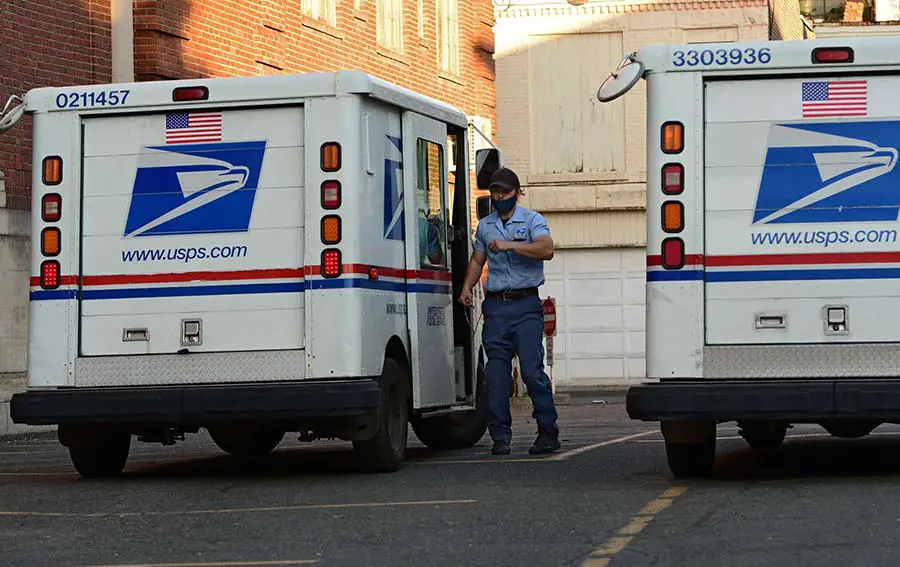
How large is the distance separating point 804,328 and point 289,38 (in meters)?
12.8

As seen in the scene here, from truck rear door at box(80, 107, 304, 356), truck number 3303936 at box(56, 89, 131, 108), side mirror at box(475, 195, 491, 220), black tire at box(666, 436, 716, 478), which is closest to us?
black tire at box(666, 436, 716, 478)

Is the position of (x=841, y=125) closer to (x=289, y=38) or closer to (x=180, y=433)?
(x=180, y=433)

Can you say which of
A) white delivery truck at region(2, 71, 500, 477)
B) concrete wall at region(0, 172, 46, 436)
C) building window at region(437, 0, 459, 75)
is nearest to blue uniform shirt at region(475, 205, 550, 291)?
white delivery truck at region(2, 71, 500, 477)

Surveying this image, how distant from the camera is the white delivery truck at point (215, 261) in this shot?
434 inches

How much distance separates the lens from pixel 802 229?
34.0ft

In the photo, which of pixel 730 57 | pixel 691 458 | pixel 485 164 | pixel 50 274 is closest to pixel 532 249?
pixel 485 164

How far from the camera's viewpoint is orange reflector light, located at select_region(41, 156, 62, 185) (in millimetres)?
11508

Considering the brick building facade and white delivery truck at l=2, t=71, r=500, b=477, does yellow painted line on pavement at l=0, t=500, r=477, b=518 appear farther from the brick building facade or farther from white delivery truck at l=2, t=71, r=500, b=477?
the brick building facade

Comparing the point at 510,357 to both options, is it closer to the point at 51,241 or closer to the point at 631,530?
the point at 51,241

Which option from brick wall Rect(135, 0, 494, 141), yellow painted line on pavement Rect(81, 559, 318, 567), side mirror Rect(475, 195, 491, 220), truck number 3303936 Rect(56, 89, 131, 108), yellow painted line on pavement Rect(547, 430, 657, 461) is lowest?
yellow painted line on pavement Rect(81, 559, 318, 567)

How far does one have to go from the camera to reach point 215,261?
1125 centimetres

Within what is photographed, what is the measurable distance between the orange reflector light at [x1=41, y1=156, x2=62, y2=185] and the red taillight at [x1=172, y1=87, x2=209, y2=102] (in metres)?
0.85

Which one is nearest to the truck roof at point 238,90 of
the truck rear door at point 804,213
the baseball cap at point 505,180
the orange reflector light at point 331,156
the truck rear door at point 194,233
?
the truck rear door at point 194,233

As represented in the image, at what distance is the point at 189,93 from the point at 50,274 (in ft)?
4.64
